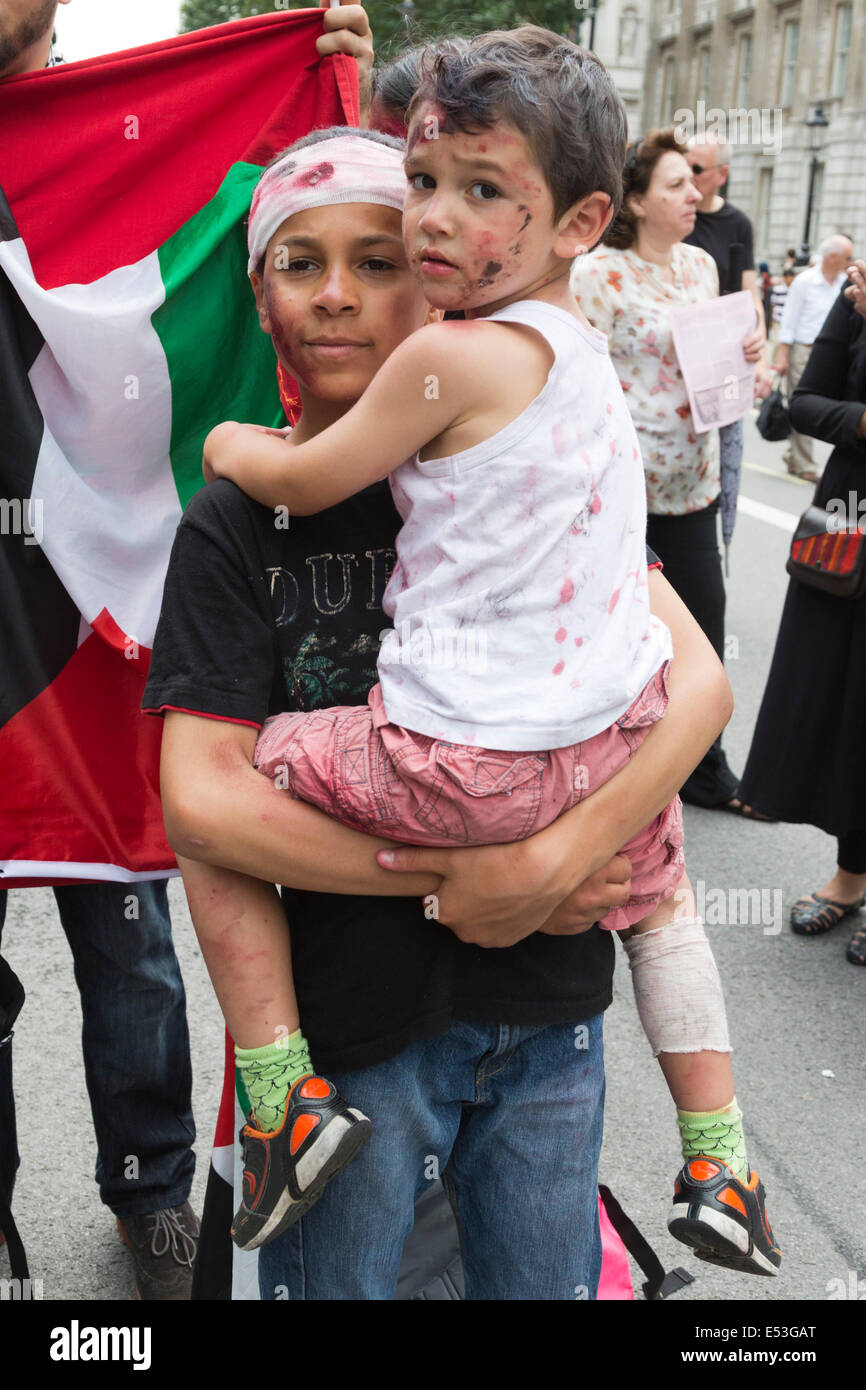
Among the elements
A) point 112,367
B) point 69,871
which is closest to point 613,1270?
point 69,871

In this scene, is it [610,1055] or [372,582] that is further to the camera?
[610,1055]

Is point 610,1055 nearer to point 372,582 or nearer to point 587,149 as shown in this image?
point 372,582

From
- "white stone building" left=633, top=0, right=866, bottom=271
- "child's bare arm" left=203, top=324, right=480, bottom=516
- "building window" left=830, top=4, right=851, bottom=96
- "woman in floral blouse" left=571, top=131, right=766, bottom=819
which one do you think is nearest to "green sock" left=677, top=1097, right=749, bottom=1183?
"child's bare arm" left=203, top=324, right=480, bottom=516

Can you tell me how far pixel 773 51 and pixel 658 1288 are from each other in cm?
4006

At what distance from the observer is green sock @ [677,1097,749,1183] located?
5.74 feet

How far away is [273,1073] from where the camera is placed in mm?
1552

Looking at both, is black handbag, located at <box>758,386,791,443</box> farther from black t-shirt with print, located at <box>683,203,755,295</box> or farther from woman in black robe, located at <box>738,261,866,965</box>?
woman in black robe, located at <box>738,261,866,965</box>

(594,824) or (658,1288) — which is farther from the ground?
(594,824)

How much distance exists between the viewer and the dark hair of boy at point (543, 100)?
1.47m

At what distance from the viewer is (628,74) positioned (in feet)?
160

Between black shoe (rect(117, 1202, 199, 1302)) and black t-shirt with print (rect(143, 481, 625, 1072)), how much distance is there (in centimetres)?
123

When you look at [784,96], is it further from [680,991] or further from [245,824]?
[245,824]

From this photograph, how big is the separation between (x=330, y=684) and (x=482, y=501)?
0.99 feet

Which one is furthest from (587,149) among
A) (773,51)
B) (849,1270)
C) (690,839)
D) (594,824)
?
(773,51)
